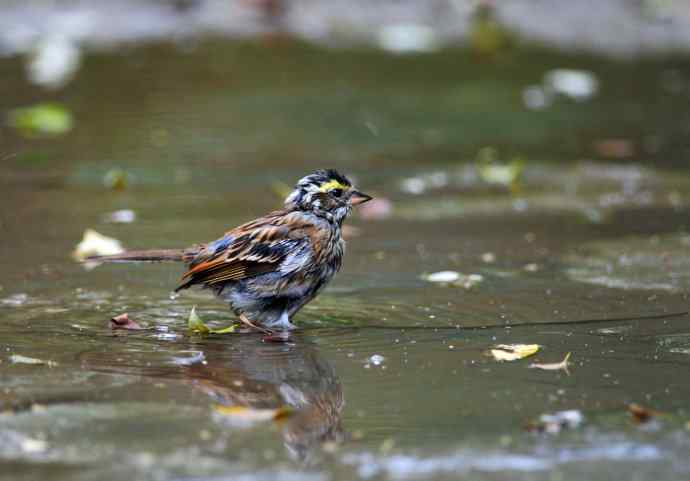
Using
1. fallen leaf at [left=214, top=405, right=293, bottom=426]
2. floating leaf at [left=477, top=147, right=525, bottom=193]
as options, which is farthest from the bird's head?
floating leaf at [left=477, top=147, right=525, bottom=193]

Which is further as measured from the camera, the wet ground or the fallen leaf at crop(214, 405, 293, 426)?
the fallen leaf at crop(214, 405, 293, 426)

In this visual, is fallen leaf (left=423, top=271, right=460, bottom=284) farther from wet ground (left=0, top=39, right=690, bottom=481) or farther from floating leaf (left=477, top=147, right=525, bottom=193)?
floating leaf (left=477, top=147, right=525, bottom=193)

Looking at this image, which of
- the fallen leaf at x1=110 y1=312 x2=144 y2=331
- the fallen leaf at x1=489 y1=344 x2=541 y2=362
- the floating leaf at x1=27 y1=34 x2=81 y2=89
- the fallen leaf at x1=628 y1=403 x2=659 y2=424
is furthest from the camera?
the floating leaf at x1=27 y1=34 x2=81 y2=89

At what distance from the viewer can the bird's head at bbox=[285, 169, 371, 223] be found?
25.9 feet

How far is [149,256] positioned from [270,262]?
0.80 meters

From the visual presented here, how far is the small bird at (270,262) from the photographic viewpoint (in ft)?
24.9

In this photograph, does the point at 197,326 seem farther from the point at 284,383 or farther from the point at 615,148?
the point at 615,148

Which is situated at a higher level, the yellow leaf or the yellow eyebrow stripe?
the yellow eyebrow stripe

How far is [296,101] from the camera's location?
13.7 metres

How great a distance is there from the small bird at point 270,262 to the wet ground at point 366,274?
255mm

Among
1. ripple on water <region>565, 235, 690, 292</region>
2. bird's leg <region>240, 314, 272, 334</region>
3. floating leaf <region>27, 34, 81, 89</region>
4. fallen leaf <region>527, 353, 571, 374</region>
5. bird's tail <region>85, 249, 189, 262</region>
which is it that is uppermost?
floating leaf <region>27, 34, 81, 89</region>

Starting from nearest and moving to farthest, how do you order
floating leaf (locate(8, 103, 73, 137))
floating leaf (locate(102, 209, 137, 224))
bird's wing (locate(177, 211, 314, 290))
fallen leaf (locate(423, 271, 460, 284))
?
bird's wing (locate(177, 211, 314, 290)) < fallen leaf (locate(423, 271, 460, 284)) < floating leaf (locate(102, 209, 137, 224)) < floating leaf (locate(8, 103, 73, 137))

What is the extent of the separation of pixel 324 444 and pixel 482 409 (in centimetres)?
88

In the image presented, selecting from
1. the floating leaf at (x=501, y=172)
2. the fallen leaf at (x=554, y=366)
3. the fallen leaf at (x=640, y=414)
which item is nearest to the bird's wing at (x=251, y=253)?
the fallen leaf at (x=554, y=366)
